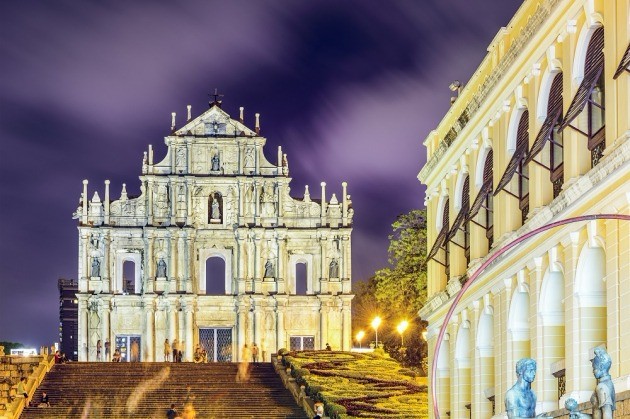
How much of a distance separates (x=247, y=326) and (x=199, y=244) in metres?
5.72

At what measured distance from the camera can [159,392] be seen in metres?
67.4


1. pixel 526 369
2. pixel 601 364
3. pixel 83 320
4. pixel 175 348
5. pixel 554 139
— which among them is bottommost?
pixel 175 348

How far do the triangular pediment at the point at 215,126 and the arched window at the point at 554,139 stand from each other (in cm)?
5916

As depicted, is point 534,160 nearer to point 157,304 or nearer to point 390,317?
point 390,317

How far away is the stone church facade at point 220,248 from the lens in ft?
307

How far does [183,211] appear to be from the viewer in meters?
94.8

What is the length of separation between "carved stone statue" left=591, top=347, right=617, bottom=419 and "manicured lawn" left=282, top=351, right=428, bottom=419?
34139 mm

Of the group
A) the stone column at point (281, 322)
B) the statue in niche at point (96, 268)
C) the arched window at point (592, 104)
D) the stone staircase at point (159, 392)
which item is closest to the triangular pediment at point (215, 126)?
the statue in niche at point (96, 268)

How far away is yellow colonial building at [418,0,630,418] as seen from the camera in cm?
3036

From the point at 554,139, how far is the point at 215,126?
196 feet

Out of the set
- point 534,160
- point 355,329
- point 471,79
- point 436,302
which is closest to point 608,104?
point 534,160

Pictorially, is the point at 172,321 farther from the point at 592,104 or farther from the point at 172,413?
the point at 592,104

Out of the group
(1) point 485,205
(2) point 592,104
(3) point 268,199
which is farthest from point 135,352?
(2) point 592,104

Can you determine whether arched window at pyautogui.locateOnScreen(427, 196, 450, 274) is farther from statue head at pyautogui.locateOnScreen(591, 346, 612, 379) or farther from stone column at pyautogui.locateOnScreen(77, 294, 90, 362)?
stone column at pyautogui.locateOnScreen(77, 294, 90, 362)
